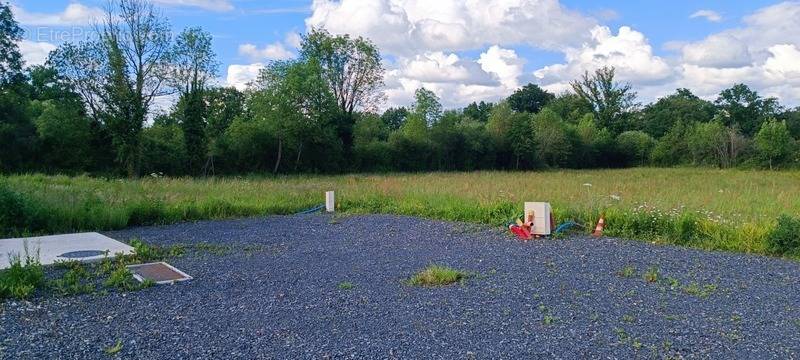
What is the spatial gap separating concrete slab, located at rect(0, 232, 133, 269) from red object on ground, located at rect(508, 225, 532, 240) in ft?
17.5

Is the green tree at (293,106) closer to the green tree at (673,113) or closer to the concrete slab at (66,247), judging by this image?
the concrete slab at (66,247)

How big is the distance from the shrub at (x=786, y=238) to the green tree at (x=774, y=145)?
108ft

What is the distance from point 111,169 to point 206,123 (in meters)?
4.79

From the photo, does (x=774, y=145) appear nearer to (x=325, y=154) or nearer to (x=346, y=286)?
(x=325, y=154)

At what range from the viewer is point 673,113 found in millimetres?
56781

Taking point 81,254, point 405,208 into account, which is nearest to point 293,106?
point 405,208

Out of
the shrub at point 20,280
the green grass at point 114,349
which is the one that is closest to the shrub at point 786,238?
the green grass at point 114,349

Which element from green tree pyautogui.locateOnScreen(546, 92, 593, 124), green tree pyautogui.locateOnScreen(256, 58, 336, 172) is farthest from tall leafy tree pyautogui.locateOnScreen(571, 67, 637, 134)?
green tree pyautogui.locateOnScreen(256, 58, 336, 172)

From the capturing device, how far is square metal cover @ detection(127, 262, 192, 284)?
571cm

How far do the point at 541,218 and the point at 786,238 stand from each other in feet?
10.1

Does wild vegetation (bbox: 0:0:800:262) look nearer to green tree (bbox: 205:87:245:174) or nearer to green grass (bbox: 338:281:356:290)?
green tree (bbox: 205:87:245:174)

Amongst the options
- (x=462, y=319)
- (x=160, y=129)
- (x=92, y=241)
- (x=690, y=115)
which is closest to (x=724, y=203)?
(x=462, y=319)

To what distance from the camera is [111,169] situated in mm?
22984

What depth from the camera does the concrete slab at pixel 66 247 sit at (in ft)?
21.9
